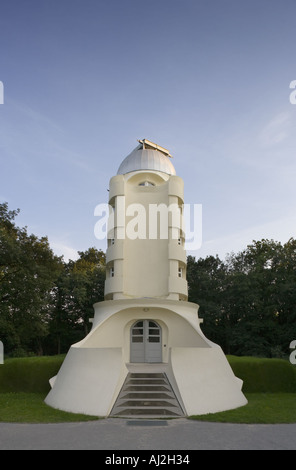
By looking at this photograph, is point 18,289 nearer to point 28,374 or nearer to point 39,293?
point 39,293

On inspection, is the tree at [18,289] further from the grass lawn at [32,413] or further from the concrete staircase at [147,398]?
the concrete staircase at [147,398]

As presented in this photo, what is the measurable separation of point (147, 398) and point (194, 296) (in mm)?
26636

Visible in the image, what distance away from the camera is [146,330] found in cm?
1970

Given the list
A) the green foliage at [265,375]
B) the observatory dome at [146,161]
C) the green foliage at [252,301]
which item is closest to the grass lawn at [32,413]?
the green foliage at [265,375]

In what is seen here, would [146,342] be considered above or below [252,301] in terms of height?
below

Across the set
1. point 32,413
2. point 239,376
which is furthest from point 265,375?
point 32,413

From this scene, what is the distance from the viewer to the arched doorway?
19.5 metres

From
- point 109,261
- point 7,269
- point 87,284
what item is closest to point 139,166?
point 109,261

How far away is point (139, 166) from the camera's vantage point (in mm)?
23781

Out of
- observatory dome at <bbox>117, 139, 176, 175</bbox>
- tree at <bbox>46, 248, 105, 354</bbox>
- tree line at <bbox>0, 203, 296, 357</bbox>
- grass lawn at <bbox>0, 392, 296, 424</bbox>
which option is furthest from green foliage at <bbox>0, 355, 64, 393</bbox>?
tree at <bbox>46, 248, 105, 354</bbox>

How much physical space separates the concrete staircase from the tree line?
50.7 ft

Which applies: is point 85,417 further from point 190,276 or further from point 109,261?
point 190,276
